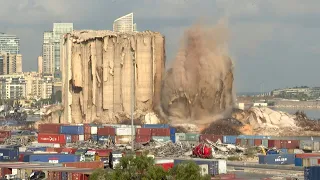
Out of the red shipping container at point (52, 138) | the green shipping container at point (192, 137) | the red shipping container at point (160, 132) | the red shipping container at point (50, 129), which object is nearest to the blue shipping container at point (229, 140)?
the green shipping container at point (192, 137)

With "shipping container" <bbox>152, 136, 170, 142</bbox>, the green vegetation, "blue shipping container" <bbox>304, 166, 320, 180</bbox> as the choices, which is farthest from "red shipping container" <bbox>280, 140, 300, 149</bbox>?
the green vegetation

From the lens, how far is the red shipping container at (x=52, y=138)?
10144 cm

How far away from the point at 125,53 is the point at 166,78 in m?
6.62

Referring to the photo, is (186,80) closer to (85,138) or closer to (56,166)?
(85,138)

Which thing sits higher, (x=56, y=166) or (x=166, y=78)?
(x=166, y=78)

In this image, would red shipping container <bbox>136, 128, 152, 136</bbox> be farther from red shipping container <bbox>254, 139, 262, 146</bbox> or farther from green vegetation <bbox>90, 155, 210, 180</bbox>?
green vegetation <bbox>90, 155, 210, 180</bbox>

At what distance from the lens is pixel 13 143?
10331 centimetres

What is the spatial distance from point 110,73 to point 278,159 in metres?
53.0

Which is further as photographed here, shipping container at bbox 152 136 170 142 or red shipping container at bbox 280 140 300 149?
shipping container at bbox 152 136 170 142

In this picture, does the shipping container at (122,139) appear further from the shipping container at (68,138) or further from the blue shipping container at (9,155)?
the blue shipping container at (9,155)

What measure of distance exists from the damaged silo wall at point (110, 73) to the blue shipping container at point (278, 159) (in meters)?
47.4

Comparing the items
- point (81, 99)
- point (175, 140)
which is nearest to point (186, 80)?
point (81, 99)

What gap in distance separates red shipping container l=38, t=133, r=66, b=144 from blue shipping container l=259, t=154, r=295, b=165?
31.8 m

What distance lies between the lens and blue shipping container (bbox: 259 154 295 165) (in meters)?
75.1
